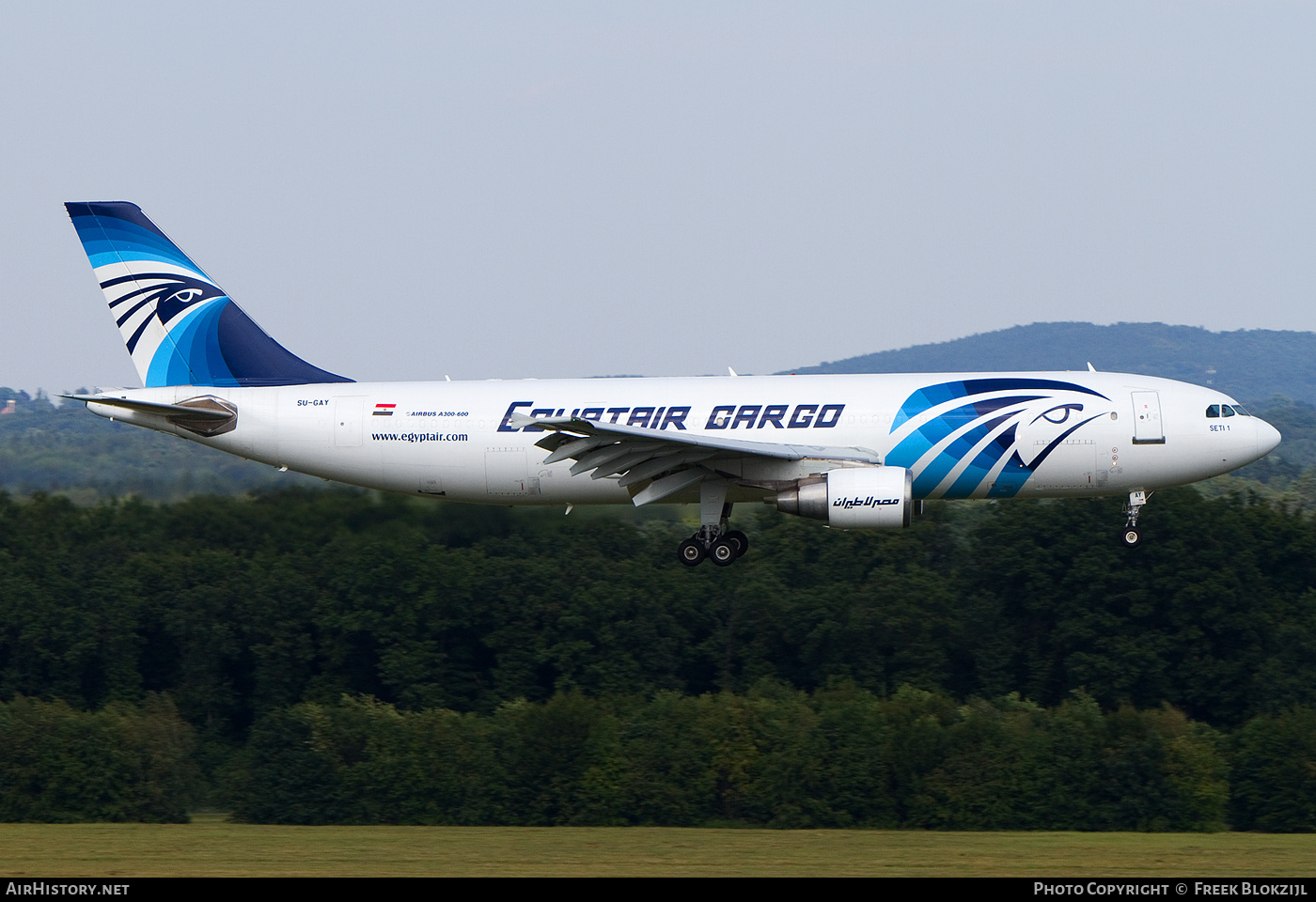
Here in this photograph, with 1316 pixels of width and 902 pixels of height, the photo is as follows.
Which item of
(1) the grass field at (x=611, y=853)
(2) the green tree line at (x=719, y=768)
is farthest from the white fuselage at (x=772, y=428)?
(2) the green tree line at (x=719, y=768)

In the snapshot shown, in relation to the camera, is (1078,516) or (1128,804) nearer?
(1128,804)

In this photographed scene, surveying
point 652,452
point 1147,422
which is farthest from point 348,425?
point 1147,422

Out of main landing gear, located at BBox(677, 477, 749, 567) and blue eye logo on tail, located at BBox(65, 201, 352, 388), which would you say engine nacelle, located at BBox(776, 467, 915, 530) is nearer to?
main landing gear, located at BBox(677, 477, 749, 567)

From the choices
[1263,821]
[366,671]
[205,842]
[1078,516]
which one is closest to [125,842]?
[205,842]

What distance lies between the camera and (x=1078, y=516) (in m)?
65.5

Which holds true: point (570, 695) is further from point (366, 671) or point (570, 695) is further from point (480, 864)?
point (480, 864)

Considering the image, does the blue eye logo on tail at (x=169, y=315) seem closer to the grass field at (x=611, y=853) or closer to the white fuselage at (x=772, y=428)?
the white fuselage at (x=772, y=428)

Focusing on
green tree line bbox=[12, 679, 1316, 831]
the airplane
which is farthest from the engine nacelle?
green tree line bbox=[12, 679, 1316, 831]

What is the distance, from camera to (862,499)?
31062 mm

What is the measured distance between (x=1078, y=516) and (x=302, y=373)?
39.2 m

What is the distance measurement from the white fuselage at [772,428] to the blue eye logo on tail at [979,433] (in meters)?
0.03

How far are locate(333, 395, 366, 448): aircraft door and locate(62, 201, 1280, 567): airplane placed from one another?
0.13 feet

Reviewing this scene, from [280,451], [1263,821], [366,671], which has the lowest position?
[1263,821]

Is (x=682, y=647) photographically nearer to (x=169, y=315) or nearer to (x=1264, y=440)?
(x=169, y=315)
